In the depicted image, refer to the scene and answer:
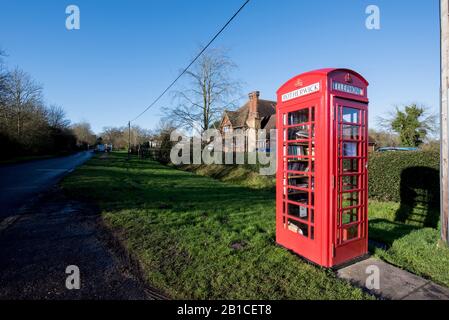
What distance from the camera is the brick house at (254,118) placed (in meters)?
31.9

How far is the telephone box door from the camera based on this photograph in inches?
142

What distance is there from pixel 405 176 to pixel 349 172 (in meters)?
5.96

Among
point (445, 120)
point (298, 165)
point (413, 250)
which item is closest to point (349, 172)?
point (298, 165)

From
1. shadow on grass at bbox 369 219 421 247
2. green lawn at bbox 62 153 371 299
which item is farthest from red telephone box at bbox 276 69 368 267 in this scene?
shadow on grass at bbox 369 219 421 247

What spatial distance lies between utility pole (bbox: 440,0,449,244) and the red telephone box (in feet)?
5.69

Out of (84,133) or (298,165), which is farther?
(84,133)

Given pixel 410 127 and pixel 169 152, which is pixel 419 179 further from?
pixel 169 152

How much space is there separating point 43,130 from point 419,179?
45240 millimetres

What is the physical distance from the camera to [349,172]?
157 inches

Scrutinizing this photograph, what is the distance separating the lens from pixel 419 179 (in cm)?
781

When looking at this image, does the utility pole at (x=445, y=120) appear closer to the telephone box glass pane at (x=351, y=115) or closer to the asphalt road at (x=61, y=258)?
the telephone box glass pane at (x=351, y=115)

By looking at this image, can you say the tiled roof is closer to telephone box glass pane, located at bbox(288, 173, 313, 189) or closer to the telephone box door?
telephone box glass pane, located at bbox(288, 173, 313, 189)

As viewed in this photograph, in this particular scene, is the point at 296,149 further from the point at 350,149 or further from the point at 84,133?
the point at 84,133
